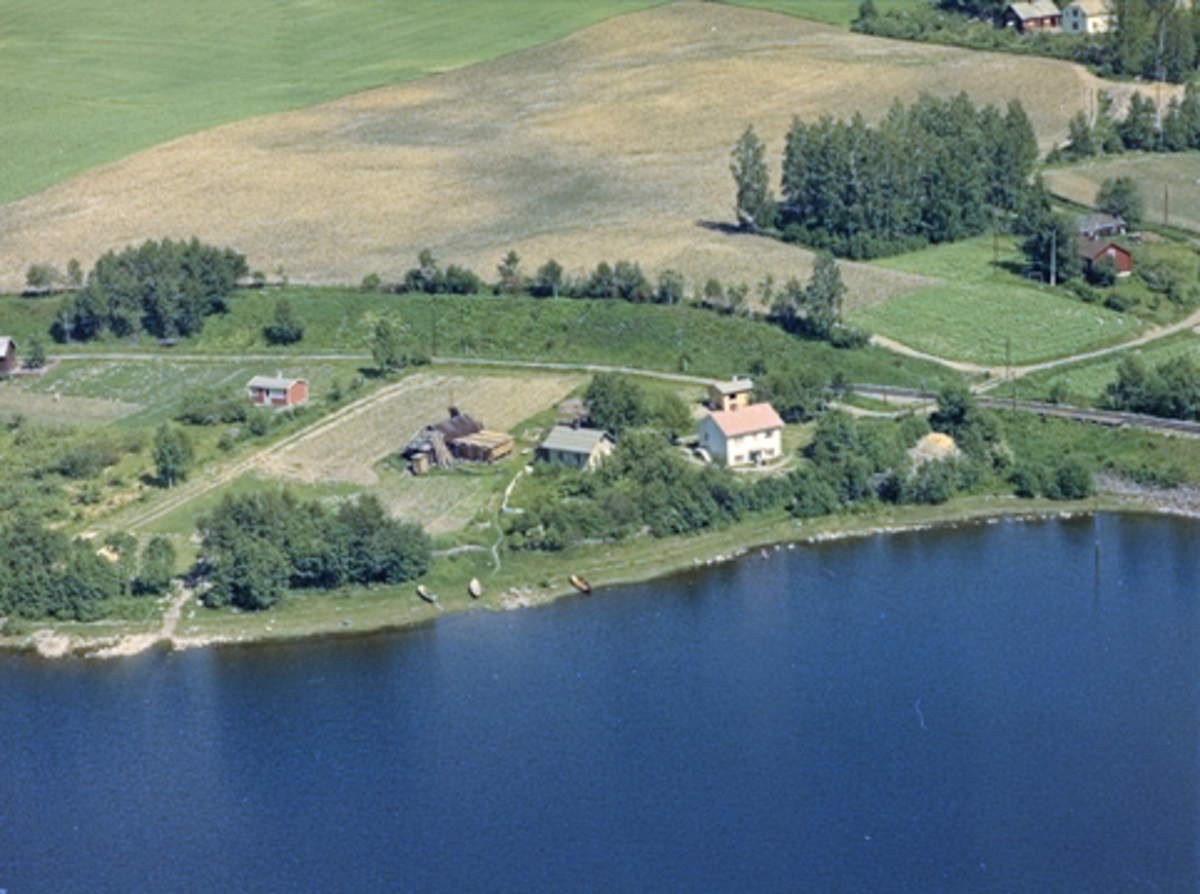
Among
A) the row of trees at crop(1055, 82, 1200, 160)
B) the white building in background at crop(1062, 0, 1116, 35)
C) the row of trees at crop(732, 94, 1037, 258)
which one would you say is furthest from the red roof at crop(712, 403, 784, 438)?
the white building in background at crop(1062, 0, 1116, 35)

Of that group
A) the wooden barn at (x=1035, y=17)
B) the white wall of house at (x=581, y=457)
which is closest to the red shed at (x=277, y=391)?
the white wall of house at (x=581, y=457)

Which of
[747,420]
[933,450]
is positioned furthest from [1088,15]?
[747,420]

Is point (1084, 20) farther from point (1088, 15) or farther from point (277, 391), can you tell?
point (277, 391)

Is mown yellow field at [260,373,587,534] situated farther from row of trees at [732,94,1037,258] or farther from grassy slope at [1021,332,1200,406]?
row of trees at [732,94,1037,258]

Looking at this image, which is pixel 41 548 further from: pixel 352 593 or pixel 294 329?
pixel 294 329

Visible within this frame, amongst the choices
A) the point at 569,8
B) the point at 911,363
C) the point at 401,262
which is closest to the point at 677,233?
the point at 401,262

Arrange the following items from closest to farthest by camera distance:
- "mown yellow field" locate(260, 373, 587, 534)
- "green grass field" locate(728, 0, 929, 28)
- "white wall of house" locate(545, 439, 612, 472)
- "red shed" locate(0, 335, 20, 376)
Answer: "mown yellow field" locate(260, 373, 587, 534) < "white wall of house" locate(545, 439, 612, 472) < "red shed" locate(0, 335, 20, 376) < "green grass field" locate(728, 0, 929, 28)
